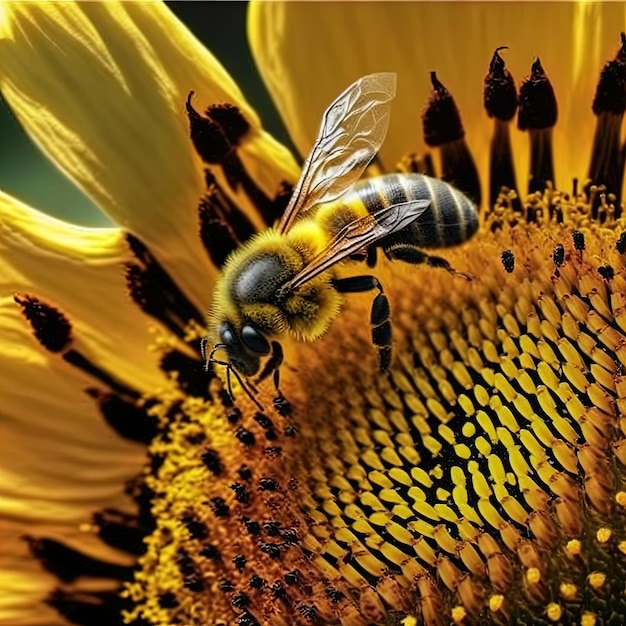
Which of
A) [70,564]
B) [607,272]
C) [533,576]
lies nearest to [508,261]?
[607,272]

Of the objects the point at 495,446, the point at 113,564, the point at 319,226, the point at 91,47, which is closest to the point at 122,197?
the point at 91,47

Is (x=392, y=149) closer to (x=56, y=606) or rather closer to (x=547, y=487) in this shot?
(x=547, y=487)

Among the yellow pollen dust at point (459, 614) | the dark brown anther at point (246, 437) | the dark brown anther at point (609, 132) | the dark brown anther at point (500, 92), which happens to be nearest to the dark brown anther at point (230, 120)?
the dark brown anther at point (500, 92)

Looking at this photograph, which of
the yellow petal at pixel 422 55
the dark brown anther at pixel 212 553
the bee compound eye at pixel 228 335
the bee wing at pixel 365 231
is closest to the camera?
the bee wing at pixel 365 231

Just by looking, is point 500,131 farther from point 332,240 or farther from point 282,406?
point 282,406

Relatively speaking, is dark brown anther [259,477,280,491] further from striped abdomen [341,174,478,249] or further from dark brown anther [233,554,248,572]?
striped abdomen [341,174,478,249]

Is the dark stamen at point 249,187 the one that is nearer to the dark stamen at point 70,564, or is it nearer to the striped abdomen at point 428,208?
the striped abdomen at point 428,208

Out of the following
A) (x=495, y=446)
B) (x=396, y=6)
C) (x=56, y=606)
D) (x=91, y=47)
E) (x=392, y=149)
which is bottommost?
(x=56, y=606)

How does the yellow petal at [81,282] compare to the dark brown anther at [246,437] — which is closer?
the dark brown anther at [246,437]
